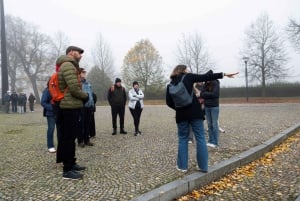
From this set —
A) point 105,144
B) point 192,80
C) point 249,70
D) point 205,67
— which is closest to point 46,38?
point 205,67

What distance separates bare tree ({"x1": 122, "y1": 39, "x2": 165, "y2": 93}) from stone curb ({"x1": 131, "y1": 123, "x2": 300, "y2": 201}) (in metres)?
46.3

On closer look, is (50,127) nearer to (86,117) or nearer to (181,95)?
(86,117)

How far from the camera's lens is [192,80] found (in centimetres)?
553


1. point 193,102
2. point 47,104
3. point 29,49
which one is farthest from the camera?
point 29,49

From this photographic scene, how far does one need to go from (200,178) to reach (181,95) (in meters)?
1.35

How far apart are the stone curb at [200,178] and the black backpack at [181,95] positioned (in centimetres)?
116

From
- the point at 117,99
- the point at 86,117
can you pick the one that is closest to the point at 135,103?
the point at 117,99

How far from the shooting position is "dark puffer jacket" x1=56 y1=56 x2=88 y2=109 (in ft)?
17.2

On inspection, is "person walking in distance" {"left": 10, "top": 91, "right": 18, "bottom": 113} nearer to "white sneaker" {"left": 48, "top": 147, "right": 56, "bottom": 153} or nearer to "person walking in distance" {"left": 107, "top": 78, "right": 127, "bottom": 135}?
"person walking in distance" {"left": 107, "top": 78, "right": 127, "bottom": 135}

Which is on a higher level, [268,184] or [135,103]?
[135,103]

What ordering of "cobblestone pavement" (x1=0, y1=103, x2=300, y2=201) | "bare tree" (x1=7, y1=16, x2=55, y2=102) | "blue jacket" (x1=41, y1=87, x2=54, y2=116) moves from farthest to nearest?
"bare tree" (x1=7, y1=16, x2=55, y2=102) < "blue jacket" (x1=41, y1=87, x2=54, y2=116) < "cobblestone pavement" (x1=0, y1=103, x2=300, y2=201)

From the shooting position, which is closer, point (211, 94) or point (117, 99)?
point (211, 94)

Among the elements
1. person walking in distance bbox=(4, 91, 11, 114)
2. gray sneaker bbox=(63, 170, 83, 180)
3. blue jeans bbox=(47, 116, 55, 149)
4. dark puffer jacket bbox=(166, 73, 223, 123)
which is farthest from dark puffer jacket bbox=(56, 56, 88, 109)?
person walking in distance bbox=(4, 91, 11, 114)

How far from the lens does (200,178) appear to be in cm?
529
